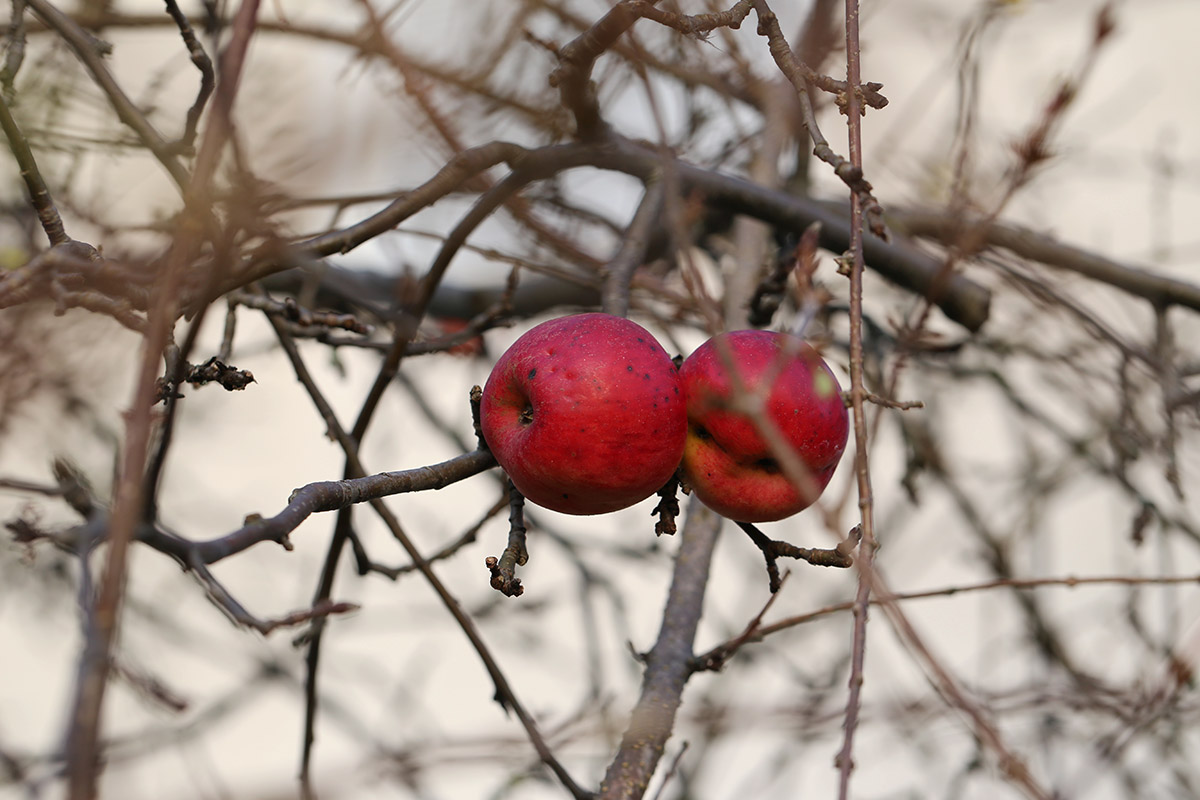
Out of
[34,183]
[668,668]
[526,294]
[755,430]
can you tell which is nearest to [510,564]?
[755,430]

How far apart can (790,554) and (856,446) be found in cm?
31

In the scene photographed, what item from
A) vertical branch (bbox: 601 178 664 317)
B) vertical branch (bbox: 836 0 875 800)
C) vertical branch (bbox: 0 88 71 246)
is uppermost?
vertical branch (bbox: 601 178 664 317)

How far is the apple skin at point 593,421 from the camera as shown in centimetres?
103

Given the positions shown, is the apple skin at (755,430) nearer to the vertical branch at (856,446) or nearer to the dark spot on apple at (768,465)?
the dark spot on apple at (768,465)

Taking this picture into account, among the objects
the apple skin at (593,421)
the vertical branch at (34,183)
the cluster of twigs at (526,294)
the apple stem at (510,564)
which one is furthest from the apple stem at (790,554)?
the vertical branch at (34,183)

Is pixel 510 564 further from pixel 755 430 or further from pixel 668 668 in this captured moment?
pixel 668 668

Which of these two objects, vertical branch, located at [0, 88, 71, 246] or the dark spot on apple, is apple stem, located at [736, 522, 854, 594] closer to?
the dark spot on apple

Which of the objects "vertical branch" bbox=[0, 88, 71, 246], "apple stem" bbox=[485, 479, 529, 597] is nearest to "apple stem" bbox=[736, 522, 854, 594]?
"apple stem" bbox=[485, 479, 529, 597]

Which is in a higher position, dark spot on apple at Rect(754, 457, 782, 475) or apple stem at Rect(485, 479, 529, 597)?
dark spot on apple at Rect(754, 457, 782, 475)

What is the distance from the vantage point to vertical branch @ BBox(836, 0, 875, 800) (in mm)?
806

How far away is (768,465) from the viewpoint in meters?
1.14

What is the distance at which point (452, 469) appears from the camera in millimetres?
1025

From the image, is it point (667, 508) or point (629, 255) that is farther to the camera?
point (629, 255)

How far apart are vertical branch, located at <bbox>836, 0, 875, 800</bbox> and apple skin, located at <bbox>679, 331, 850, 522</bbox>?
176 millimetres
